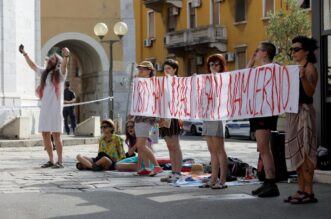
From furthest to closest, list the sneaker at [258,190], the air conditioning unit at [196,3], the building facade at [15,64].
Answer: the air conditioning unit at [196,3] < the building facade at [15,64] < the sneaker at [258,190]

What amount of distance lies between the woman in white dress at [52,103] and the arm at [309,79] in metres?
5.29

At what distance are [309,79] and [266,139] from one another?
36.3 inches

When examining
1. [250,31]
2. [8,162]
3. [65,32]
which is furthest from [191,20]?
[8,162]

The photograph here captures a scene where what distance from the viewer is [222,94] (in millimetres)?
10141

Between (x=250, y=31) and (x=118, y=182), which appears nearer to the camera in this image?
(x=118, y=182)

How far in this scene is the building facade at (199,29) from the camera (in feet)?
143

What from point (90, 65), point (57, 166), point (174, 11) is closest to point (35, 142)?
point (57, 166)

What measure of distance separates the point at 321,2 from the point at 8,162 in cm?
672

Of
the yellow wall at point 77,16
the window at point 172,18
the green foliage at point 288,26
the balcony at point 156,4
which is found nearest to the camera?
the green foliage at point 288,26

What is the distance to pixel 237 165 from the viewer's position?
11398 millimetres

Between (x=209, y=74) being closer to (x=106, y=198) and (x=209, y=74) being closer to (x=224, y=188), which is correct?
(x=224, y=188)

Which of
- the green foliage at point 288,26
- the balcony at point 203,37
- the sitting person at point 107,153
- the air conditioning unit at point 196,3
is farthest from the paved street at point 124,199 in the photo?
the air conditioning unit at point 196,3

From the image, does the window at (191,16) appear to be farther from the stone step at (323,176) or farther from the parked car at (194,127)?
the stone step at (323,176)

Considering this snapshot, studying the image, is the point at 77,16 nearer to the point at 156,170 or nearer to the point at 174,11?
the point at 174,11
